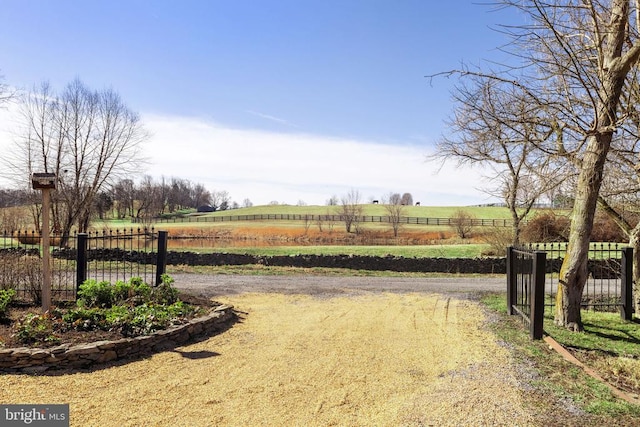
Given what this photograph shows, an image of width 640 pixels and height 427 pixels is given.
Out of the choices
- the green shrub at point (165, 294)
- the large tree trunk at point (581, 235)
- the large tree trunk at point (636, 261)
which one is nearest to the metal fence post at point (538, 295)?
the large tree trunk at point (581, 235)

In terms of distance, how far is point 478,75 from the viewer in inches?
301

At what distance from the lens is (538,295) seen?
776cm

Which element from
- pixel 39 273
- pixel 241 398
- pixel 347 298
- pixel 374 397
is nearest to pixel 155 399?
pixel 241 398

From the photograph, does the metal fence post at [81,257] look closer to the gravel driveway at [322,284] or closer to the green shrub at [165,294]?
the green shrub at [165,294]

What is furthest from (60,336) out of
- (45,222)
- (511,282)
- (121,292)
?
(511,282)

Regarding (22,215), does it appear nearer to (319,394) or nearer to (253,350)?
(253,350)

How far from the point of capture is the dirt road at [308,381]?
4684mm

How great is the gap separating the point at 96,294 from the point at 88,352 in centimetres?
236

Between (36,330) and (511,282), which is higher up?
(511,282)

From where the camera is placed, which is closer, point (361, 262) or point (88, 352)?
point (88, 352)

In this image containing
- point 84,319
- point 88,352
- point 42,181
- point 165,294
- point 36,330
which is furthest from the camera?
point 165,294

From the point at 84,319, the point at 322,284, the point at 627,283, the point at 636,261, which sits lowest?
the point at 322,284

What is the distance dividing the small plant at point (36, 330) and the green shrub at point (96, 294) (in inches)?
45.7

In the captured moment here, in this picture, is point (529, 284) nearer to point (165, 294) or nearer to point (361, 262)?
point (165, 294)
